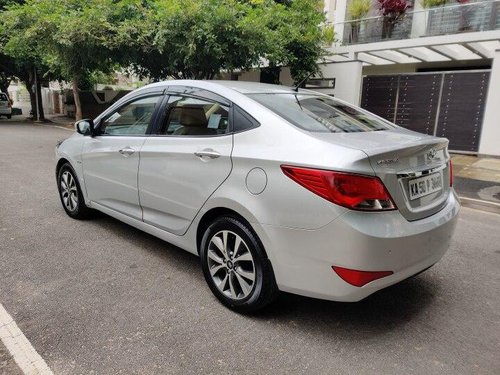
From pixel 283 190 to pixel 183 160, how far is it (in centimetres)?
102

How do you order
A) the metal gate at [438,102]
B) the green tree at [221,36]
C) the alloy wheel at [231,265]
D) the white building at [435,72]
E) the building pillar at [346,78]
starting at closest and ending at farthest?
1. the alloy wheel at [231,265]
2. the green tree at [221,36]
3. the white building at [435,72]
4. the metal gate at [438,102]
5. the building pillar at [346,78]

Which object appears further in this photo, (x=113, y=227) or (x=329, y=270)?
(x=113, y=227)

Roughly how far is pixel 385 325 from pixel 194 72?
10881 mm

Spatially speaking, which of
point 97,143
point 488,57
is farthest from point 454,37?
point 97,143

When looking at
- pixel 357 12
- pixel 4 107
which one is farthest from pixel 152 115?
pixel 4 107

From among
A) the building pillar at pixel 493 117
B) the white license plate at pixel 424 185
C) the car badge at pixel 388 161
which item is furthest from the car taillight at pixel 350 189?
the building pillar at pixel 493 117

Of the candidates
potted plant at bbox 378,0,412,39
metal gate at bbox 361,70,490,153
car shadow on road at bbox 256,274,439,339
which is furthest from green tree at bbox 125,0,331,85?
car shadow on road at bbox 256,274,439,339

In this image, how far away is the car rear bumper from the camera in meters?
2.28

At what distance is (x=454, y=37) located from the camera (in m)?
11.8

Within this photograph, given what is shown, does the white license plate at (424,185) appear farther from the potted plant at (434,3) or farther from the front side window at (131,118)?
the potted plant at (434,3)

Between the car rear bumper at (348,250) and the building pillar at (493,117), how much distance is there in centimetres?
1023

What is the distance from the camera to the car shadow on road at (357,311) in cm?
271

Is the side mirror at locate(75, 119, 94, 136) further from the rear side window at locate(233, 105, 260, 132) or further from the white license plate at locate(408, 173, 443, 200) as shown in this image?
the white license plate at locate(408, 173, 443, 200)

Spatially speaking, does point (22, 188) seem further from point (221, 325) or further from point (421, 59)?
point (421, 59)
